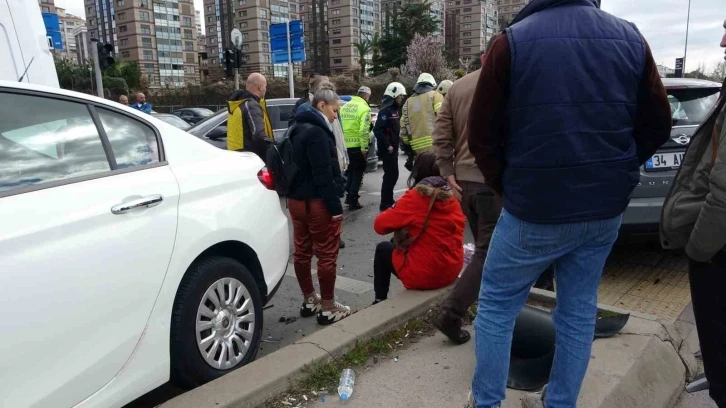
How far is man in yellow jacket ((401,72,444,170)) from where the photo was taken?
6809 millimetres

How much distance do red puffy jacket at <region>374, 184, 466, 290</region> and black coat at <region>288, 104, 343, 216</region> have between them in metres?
0.40

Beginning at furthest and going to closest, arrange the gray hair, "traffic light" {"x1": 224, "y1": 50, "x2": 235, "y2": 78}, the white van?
"traffic light" {"x1": 224, "y1": 50, "x2": 235, "y2": 78} → the white van → the gray hair

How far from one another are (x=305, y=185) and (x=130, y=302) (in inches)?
65.7

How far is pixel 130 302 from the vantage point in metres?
2.35

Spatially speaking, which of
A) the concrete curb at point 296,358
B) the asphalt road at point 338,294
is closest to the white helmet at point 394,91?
the asphalt road at point 338,294

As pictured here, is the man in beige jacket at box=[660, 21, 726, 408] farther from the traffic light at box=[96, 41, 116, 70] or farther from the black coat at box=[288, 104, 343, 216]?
the traffic light at box=[96, 41, 116, 70]

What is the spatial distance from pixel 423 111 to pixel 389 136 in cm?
91

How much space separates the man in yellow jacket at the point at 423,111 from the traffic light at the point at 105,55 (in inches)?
369

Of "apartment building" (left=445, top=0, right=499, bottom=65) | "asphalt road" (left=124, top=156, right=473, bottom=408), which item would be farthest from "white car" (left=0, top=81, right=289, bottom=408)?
A: "apartment building" (left=445, top=0, right=499, bottom=65)

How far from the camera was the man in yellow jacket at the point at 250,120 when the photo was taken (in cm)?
584

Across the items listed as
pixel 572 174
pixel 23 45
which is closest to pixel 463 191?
pixel 572 174

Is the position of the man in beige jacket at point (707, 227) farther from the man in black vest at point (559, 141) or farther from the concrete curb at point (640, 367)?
the concrete curb at point (640, 367)

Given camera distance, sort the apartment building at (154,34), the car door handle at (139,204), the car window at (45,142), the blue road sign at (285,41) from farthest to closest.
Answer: the apartment building at (154,34) → the blue road sign at (285,41) → the car door handle at (139,204) → the car window at (45,142)

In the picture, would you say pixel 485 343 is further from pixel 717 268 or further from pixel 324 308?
pixel 324 308
